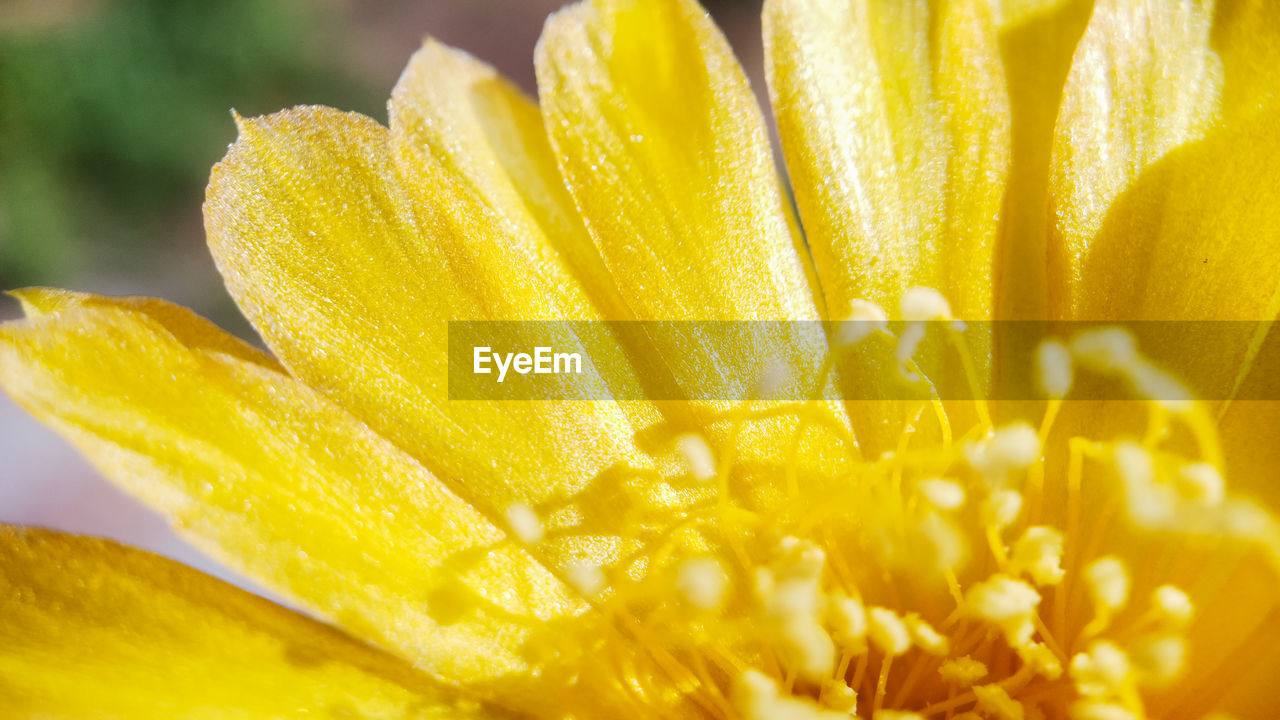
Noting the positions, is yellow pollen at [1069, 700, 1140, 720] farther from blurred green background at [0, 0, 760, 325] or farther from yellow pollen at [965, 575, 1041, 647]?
blurred green background at [0, 0, 760, 325]

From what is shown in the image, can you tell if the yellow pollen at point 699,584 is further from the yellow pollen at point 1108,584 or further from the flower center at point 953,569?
the yellow pollen at point 1108,584

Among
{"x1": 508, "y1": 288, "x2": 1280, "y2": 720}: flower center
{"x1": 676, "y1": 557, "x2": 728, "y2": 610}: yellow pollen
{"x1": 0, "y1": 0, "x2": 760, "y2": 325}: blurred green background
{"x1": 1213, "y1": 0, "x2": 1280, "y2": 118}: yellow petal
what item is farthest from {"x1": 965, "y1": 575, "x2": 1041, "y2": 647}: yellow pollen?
{"x1": 0, "y1": 0, "x2": 760, "y2": 325}: blurred green background

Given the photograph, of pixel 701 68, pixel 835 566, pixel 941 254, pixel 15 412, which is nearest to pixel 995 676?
pixel 835 566

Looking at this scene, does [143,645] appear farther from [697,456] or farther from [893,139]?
[893,139]

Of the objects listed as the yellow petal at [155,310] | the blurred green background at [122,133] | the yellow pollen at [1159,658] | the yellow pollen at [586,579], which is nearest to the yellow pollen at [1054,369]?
the yellow pollen at [1159,658]

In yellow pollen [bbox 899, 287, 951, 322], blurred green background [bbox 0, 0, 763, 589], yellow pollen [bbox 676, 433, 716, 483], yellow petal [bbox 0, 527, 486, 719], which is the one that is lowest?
yellow petal [bbox 0, 527, 486, 719]

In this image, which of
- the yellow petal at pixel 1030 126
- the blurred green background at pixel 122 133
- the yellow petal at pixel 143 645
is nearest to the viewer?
the yellow petal at pixel 143 645
